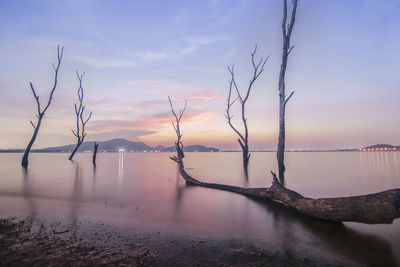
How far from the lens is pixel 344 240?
4547mm

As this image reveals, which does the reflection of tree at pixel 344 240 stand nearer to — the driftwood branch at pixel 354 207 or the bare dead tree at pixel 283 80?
the driftwood branch at pixel 354 207

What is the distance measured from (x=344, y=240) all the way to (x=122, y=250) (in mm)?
4732

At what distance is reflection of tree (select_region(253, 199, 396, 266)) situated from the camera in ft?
12.5

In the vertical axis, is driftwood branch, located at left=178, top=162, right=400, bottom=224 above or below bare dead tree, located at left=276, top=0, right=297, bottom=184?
below

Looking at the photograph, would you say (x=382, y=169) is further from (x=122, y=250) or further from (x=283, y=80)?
(x=122, y=250)

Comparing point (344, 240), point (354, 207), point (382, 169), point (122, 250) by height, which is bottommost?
point (382, 169)

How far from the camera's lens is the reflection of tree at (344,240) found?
381 cm

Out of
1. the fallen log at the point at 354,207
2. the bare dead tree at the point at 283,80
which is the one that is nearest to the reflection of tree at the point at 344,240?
the fallen log at the point at 354,207

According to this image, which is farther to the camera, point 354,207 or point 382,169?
point 382,169

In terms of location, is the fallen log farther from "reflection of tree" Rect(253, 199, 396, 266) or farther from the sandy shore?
the sandy shore

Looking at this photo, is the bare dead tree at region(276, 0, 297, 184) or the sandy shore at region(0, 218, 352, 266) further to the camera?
the bare dead tree at region(276, 0, 297, 184)

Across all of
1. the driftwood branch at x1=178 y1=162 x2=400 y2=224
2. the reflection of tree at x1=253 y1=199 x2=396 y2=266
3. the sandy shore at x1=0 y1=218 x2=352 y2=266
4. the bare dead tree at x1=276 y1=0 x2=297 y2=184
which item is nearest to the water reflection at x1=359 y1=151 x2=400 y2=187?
the bare dead tree at x1=276 y1=0 x2=297 y2=184

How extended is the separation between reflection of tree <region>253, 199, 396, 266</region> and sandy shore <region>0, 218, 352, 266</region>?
0.58 metres

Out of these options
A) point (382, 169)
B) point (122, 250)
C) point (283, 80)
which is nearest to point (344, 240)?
point (122, 250)
